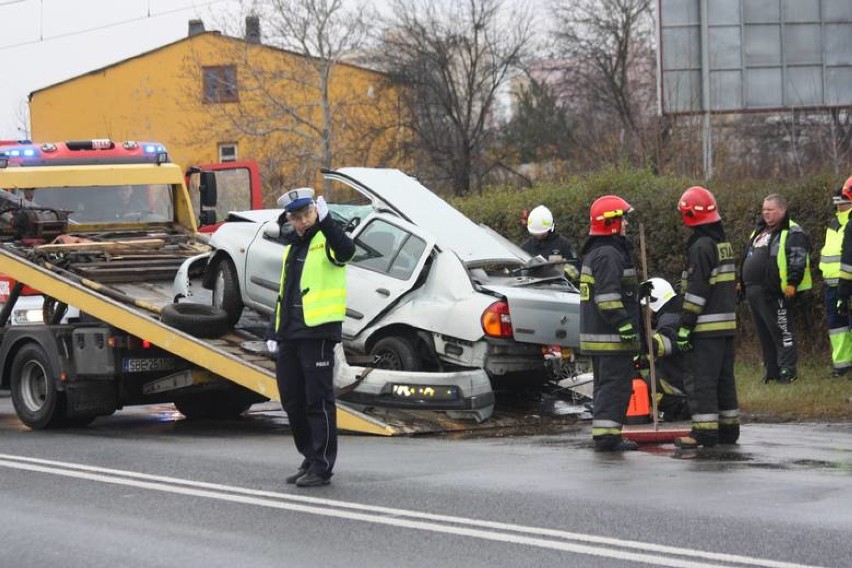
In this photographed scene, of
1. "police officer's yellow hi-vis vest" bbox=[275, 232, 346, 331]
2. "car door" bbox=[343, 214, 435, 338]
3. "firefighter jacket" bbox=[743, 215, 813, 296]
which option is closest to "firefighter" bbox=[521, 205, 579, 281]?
"firefighter jacket" bbox=[743, 215, 813, 296]

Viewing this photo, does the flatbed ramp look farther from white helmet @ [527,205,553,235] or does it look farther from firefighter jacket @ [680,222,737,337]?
white helmet @ [527,205,553,235]

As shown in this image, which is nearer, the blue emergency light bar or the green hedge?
the green hedge

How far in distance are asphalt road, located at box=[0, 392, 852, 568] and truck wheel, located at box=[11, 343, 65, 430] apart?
1.84 m

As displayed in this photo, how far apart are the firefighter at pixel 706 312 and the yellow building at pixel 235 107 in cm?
2959

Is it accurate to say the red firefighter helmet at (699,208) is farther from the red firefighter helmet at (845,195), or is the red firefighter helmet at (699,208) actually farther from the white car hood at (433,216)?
the red firefighter helmet at (845,195)

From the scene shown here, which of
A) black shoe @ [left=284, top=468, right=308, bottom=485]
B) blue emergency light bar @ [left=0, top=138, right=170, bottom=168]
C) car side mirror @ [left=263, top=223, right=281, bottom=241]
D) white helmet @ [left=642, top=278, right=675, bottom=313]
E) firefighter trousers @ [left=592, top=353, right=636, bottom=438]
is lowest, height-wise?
black shoe @ [left=284, top=468, right=308, bottom=485]

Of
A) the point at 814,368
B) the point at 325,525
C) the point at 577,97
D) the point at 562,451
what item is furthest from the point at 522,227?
the point at 577,97

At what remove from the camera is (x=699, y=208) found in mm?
9977

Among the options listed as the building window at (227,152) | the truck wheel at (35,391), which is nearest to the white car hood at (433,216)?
the truck wheel at (35,391)

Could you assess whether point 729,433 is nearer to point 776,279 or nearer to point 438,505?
point 438,505

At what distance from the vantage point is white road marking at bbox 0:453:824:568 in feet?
20.5

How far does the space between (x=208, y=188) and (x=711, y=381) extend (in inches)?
320

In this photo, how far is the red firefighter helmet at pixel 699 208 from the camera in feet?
32.7

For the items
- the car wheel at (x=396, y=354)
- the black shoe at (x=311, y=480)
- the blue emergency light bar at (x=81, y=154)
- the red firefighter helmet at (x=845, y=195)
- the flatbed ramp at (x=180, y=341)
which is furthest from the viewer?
the blue emergency light bar at (x=81, y=154)
